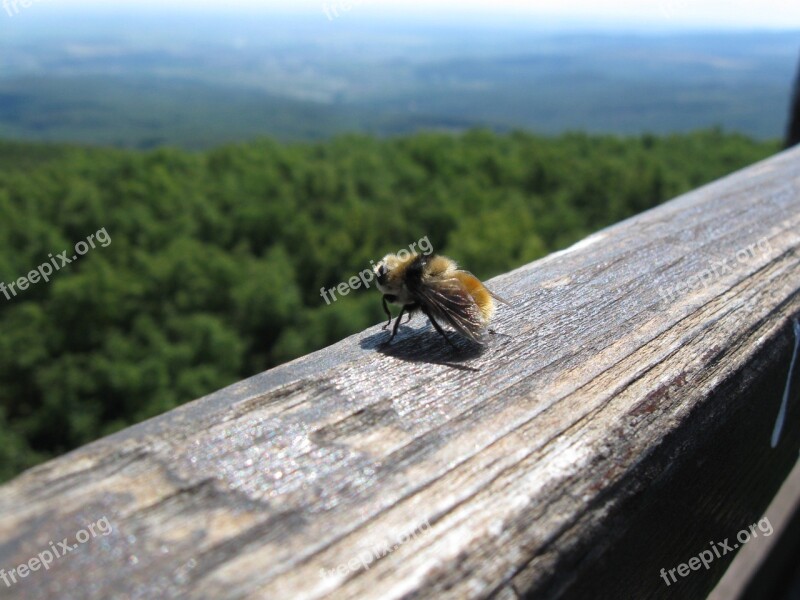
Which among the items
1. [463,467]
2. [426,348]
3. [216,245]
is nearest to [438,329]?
[426,348]

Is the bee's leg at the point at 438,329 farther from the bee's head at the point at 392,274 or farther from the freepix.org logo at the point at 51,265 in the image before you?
the freepix.org logo at the point at 51,265

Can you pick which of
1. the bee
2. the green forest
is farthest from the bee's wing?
the green forest

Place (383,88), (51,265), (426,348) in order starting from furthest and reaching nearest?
(383,88), (51,265), (426,348)

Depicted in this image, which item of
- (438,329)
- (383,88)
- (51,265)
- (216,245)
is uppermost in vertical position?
(438,329)

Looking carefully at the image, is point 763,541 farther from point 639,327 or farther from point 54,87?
point 54,87

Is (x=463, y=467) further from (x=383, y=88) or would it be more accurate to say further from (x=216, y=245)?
(x=383, y=88)

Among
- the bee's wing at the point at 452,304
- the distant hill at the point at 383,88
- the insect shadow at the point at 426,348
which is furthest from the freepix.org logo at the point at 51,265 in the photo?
the distant hill at the point at 383,88
